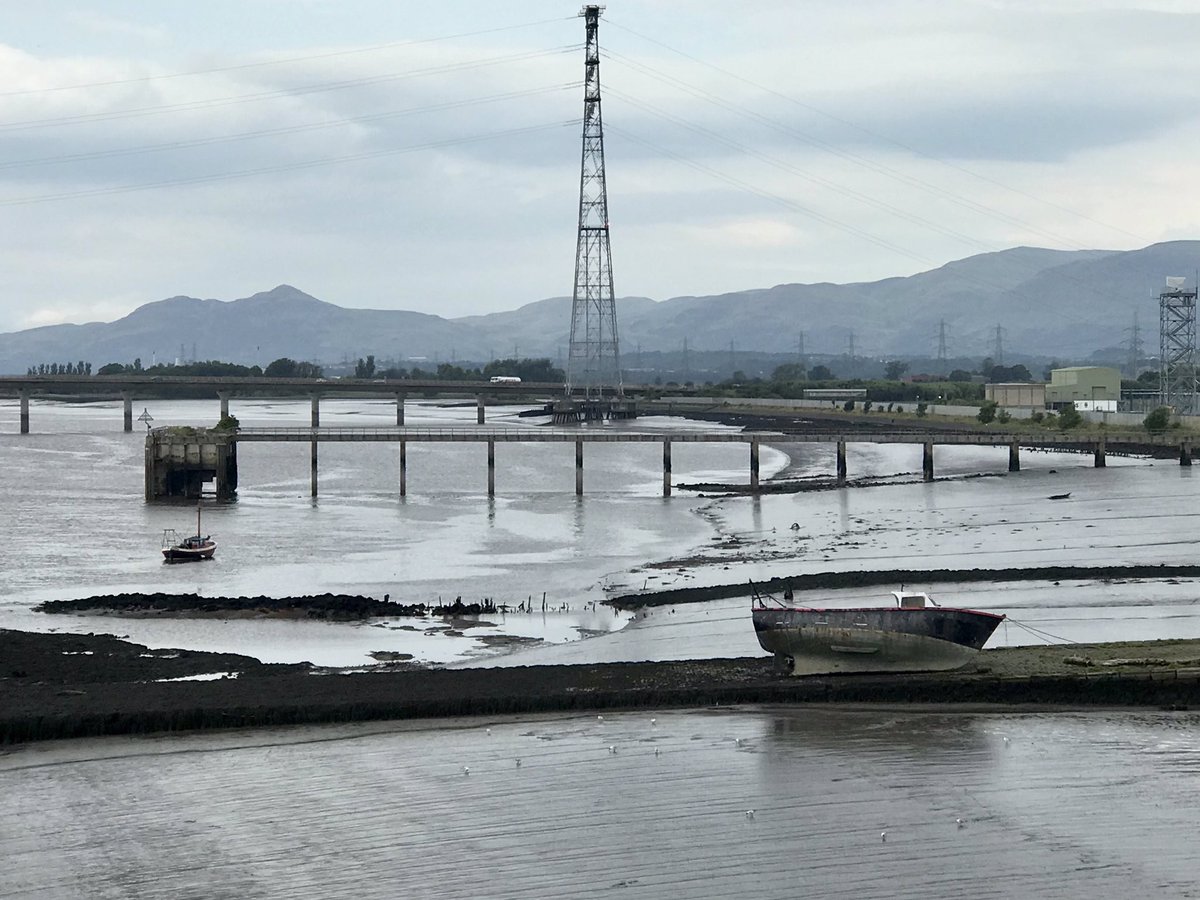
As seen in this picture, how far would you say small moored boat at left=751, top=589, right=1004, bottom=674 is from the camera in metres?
32.1

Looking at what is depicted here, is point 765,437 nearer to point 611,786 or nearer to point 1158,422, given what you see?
point 1158,422

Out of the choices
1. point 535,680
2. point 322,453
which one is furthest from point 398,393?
point 535,680

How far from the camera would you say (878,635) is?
32312 millimetres

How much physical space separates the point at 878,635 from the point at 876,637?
6 cm

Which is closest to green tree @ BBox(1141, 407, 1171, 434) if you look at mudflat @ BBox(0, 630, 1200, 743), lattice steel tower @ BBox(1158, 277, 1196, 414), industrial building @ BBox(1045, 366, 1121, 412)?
lattice steel tower @ BBox(1158, 277, 1196, 414)

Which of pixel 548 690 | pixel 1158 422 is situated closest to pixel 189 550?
pixel 548 690

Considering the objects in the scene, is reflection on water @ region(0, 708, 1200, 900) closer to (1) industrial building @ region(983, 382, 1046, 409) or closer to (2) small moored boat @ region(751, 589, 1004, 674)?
(2) small moored boat @ region(751, 589, 1004, 674)

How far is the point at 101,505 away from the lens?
84125mm

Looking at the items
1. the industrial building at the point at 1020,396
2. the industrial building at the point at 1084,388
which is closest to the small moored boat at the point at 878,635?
the industrial building at the point at 1084,388

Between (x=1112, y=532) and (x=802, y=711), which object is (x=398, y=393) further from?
(x=802, y=711)

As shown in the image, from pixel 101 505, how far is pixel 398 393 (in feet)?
326

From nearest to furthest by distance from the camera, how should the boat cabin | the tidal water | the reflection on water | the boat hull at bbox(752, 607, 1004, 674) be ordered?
the reflection on water, the tidal water, the boat hull at bbox(752, 607, 1004, 674), the boat cabin

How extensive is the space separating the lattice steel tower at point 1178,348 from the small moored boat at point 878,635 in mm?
105178

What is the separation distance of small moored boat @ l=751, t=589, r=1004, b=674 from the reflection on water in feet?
4.89
